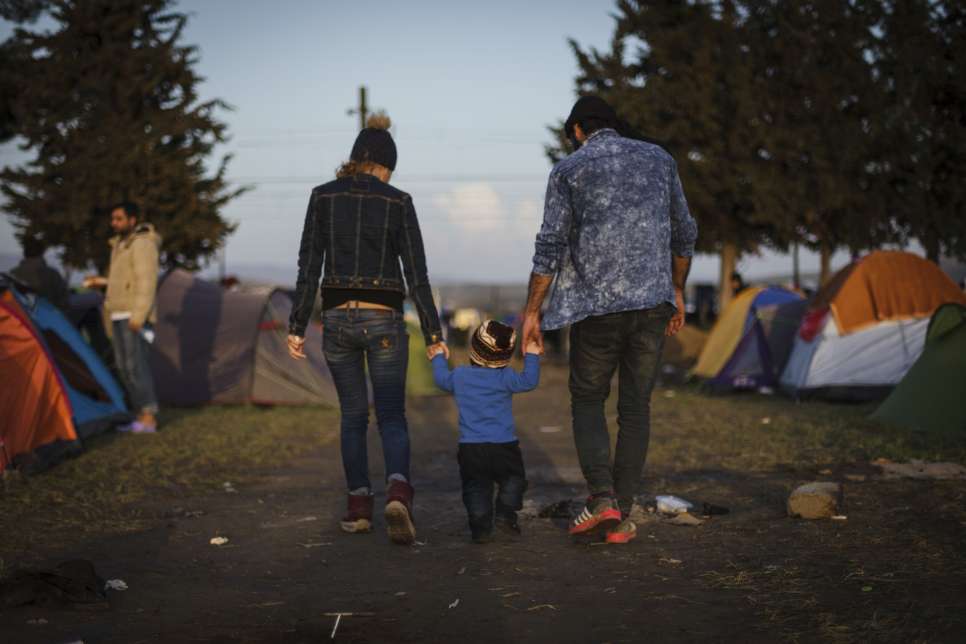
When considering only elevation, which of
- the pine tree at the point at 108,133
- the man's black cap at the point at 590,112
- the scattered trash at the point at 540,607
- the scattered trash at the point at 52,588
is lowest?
the scattered trash at the point at 52,588

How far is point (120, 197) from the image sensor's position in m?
33.7

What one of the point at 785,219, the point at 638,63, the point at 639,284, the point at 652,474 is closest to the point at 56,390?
the point at 652,474

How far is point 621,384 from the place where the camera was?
532 centimetres

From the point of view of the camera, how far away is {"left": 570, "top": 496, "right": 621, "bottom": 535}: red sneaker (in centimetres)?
491

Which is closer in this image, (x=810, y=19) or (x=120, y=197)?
(x=810, y=19)

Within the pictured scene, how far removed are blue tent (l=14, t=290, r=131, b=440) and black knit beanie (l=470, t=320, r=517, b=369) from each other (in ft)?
17.1

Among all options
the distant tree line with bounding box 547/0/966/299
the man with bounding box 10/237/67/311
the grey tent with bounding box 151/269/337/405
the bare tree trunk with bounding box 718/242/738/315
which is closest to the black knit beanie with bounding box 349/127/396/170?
the man with bounding box 10/237/67/311

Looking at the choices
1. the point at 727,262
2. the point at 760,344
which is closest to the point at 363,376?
the point at 760,344

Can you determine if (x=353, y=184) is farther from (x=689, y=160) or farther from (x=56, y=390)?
(x=689, y=160)

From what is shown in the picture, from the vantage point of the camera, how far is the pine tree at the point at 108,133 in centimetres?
3284

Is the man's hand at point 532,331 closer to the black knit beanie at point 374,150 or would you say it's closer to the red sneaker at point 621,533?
the red sneaker at point 621,533

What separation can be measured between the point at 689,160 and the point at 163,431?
23.7 metres

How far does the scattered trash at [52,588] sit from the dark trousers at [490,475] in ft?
5.77

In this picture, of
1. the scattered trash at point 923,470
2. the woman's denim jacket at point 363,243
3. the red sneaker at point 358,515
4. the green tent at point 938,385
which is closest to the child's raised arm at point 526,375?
the woman's denim jacket at point 363,243
